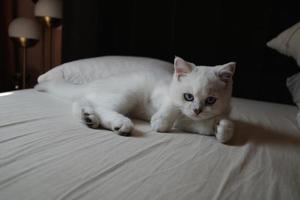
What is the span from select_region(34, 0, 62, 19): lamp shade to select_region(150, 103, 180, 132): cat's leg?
5.57 ft

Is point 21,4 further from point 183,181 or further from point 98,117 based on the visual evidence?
point 183,181

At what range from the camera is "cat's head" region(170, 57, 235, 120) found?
2.96 ft

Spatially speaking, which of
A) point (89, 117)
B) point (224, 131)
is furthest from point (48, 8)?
point (224, 131)

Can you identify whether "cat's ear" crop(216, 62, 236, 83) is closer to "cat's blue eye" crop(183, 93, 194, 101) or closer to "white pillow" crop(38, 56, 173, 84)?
"cat's blue eye" crop(183, 93, 194, 101)

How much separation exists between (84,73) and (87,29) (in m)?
0.68

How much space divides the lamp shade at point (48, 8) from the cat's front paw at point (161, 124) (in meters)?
1.72

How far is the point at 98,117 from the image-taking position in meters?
0.96

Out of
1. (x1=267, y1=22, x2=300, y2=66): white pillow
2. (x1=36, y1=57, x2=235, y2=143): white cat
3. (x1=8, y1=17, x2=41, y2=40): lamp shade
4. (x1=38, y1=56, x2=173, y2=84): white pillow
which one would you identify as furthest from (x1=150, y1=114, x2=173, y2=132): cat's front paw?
(x1=8, y1=17, x2=41, y2=40): lamp shade

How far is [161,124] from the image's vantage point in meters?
0.96

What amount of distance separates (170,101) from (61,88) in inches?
23.8

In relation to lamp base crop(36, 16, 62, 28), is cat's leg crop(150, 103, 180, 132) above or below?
below

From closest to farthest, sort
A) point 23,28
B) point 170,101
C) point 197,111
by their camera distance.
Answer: point 197,111
point 170,101
point 23,28

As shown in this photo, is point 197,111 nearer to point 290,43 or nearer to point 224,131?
point 224,131

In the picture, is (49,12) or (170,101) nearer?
(170,101)
